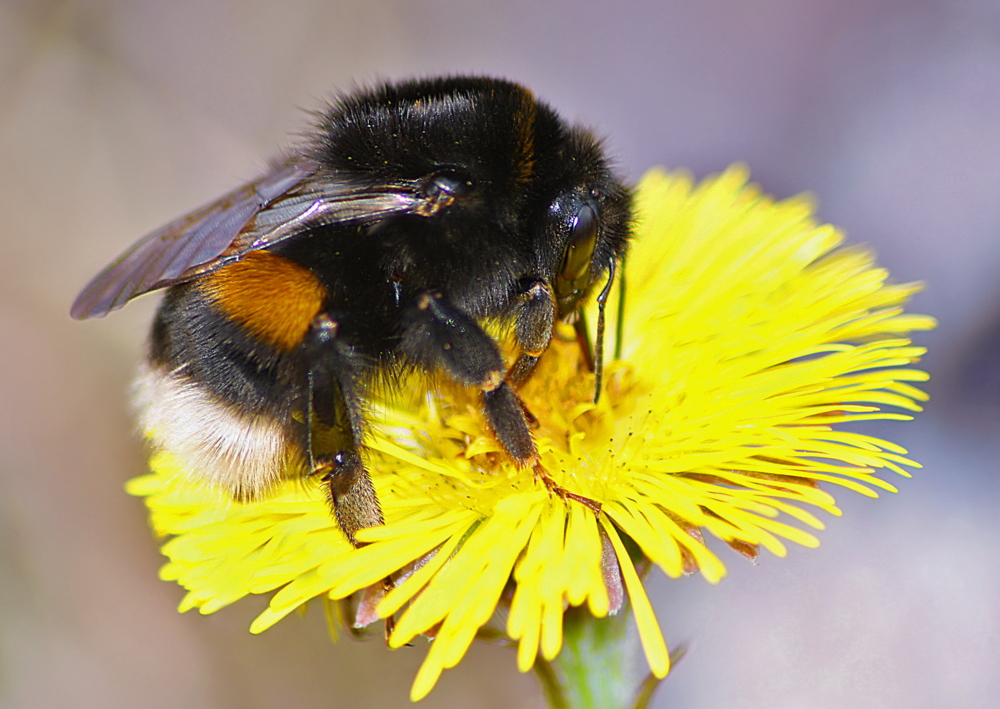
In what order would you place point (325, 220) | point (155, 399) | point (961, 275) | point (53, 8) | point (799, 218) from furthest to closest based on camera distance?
point (53, 8)
point (961, 275)
point (799, 218)
point (155, 399)
point (325, 220)

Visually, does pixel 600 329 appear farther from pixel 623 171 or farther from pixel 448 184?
pixel 623 171

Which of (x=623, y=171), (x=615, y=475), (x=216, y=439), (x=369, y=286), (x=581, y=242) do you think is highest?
(x=623, y=171)

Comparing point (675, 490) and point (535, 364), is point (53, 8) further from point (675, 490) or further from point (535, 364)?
point (675, 490)

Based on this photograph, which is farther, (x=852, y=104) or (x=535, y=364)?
(x=852, y=104)

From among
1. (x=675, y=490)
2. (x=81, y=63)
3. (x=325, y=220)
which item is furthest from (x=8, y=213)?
(x=675, y=490)

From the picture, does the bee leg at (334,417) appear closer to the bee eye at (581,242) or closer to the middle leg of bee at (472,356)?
the middle leg of bee at (472,356)

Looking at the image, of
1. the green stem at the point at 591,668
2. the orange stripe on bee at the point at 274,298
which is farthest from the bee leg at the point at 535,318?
the green stem at the point at 591,668

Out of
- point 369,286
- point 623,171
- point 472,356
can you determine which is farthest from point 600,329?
point 623,171

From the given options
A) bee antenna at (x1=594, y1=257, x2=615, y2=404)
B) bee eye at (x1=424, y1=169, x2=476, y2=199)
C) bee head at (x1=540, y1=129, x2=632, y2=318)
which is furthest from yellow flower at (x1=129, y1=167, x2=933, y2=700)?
bee eye at (x1=424, y1=169, x2=476, y2=199)
